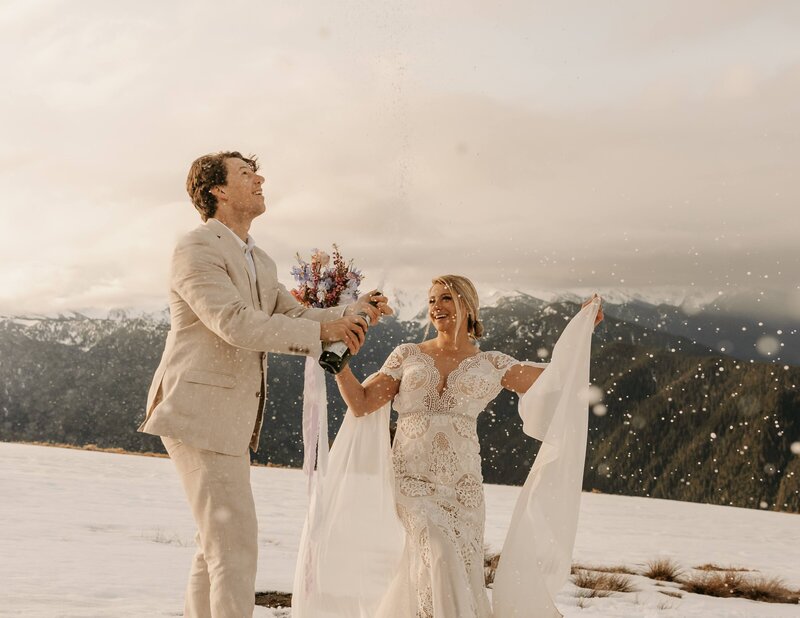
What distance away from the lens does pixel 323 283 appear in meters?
5.46

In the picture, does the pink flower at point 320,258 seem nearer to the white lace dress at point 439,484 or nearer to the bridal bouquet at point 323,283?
the bridal bouquet at point 323,283

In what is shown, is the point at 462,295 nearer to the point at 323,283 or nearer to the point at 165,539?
the point at 323,283

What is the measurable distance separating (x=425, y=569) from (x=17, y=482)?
11.0m

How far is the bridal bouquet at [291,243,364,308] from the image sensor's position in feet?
17.9

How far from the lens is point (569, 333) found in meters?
6.14

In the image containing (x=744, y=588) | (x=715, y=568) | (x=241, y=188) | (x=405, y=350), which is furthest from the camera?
(x=715, y=568)

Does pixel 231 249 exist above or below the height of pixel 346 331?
above

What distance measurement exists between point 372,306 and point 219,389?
1.07 meters

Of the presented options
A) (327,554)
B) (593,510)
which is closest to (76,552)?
(327,554)

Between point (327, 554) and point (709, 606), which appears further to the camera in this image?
point (709, 606)

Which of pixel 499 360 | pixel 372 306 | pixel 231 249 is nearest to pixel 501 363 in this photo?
pixel 499 360

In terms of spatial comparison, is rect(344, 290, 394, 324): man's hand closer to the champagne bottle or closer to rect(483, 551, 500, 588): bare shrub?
the champagne bottle

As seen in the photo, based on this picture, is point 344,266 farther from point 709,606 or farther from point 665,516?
point 665,516

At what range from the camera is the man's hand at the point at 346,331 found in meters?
4.38
